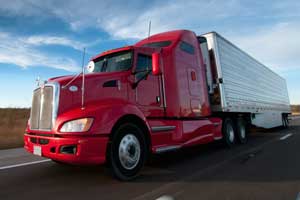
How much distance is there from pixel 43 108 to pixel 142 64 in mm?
2163

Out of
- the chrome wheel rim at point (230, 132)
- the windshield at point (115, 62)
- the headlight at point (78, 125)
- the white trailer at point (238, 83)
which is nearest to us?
the headlight at point (78, 125)

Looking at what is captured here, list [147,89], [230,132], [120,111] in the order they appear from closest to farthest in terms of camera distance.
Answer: [120,111] → [147,89] → [230,132]

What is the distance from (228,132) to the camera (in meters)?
8.18

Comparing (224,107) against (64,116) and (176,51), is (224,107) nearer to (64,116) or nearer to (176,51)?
(176,51)

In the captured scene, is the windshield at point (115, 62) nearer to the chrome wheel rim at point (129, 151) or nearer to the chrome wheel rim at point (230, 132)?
the chrome wheel rim at point (129, 151)

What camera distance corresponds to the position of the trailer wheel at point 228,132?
799 centimetres

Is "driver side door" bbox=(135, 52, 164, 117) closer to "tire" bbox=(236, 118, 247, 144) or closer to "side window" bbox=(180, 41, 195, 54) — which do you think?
"side window" bbox=(180, 41, 195, 54)

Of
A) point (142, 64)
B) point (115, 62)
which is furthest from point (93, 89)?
point (142, 64)

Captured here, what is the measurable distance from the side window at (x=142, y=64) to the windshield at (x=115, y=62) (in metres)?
0.20

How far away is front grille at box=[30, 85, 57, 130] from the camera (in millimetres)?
4082

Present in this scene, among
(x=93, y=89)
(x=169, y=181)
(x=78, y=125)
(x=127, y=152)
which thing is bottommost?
(x=169, y=181)

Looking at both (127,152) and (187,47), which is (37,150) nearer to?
(127,152)

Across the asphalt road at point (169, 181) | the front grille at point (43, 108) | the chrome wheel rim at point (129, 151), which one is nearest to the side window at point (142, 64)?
the chrome wheel rim at point (129, 151)

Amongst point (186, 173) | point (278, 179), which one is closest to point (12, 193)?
point (186, 173)
